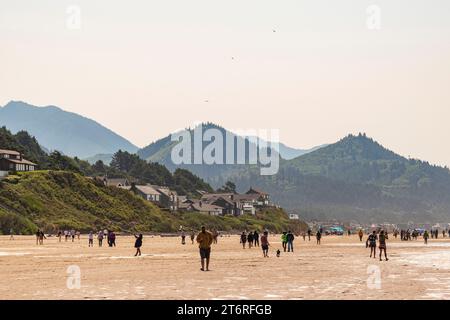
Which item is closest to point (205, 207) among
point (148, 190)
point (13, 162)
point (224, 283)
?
point (148, 190)

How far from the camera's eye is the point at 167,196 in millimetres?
183875

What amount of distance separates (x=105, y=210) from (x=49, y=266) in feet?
314

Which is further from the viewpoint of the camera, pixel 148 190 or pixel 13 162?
pixel 148 190

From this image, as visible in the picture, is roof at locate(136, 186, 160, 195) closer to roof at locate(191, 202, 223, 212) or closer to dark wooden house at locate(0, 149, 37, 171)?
roof at locate(191, 202, 223, 212)

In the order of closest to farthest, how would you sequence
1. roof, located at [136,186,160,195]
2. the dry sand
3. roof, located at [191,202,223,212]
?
the dry sand → roof, located at [136,186,160,195] → roof, located at [191,202,223,212]

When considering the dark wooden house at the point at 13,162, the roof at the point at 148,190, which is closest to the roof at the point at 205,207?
the roof at the point at 148,190

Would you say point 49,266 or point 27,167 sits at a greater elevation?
point 27,167

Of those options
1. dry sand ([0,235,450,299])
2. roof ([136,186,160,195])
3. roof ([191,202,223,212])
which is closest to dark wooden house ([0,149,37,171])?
roof ([136,186,160,195])

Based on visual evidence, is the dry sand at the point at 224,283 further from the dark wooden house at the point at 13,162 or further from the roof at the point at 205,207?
the roof at the point at 205,207

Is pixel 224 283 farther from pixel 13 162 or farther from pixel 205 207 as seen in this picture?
pixel 205 207

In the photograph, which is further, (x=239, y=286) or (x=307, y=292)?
(x=239, y=286)

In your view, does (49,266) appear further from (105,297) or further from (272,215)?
(272,215)

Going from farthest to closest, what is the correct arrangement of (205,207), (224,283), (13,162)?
(205,207) → (13,162) → (224,283)
